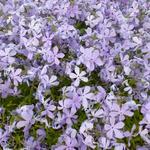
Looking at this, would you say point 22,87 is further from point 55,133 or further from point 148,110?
point 148,110

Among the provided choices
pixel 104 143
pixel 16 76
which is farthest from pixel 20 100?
pixel 104 143

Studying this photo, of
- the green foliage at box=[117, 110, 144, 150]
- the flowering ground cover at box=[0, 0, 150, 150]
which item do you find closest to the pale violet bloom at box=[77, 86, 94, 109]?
the flowering ground cover at box=[0, 0, 150, 150]

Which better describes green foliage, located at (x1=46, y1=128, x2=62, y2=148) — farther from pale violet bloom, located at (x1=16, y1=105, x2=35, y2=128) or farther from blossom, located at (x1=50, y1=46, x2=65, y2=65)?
blossom, located at (x1=50, y1=46, x2=65, y2=65)

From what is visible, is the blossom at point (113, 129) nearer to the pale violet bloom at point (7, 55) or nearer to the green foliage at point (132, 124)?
the green foliage at point (132, 124)

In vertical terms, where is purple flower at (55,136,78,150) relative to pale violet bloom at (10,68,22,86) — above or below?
below

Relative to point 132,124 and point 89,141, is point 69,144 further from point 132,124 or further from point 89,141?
point 132,124

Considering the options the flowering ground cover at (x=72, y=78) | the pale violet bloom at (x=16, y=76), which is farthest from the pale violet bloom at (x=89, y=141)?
the pale violet bloom at (x=16, y=76)

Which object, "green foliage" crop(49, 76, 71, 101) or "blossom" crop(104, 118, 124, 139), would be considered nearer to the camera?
"blossom" crop(104, 118, 124, 139)

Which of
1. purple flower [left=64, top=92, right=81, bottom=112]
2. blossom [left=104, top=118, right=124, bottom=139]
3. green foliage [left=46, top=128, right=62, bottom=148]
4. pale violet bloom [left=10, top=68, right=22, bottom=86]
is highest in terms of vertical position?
pale violet bloom [left=10, top=68, right=22, bottom=86]
